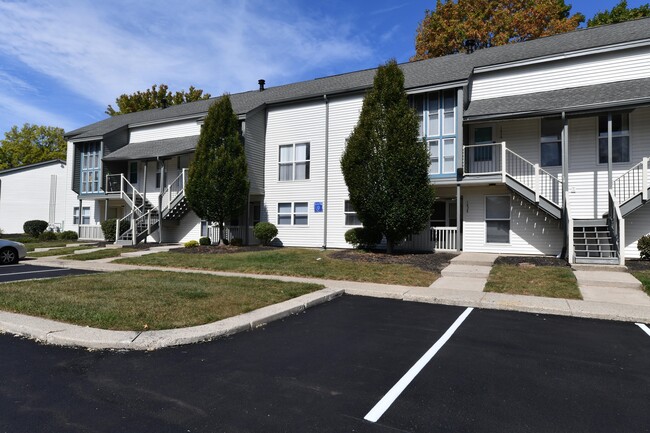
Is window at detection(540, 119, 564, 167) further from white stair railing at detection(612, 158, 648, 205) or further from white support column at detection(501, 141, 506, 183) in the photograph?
white stair railing at detection(612, 158, 648, 205)

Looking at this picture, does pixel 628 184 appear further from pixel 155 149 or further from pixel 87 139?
pixel 87 139

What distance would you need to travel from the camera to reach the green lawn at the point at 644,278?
9.41 m

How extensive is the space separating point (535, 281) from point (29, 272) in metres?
14.7

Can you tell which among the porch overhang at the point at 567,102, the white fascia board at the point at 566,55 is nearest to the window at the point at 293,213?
the porch overhang at the point at 567,102

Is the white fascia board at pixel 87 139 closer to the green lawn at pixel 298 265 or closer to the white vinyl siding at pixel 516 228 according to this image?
the green lawn at pixel 298 265

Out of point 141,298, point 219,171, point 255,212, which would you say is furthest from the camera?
point 255,212

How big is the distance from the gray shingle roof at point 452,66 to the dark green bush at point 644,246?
741 centimetres

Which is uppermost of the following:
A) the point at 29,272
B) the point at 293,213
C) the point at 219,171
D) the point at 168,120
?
the point at 168,120

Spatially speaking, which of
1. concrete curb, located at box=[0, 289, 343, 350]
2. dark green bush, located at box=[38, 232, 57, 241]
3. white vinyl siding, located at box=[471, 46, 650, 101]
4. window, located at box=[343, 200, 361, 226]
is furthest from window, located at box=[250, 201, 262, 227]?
concrete curb, located at box=[0, 289, 343, 350]

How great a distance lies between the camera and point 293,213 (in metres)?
20.4


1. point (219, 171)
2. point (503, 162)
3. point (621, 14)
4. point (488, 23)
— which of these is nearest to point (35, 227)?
point (219, 171)

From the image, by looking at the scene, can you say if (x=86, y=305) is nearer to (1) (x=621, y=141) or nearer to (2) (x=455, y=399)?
(2) (x=455, y=399)

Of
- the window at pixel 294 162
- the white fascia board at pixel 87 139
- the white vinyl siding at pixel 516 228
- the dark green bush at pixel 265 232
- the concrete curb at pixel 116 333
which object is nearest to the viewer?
the concrete curb at pixel 116 333

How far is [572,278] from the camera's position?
33.9ft
